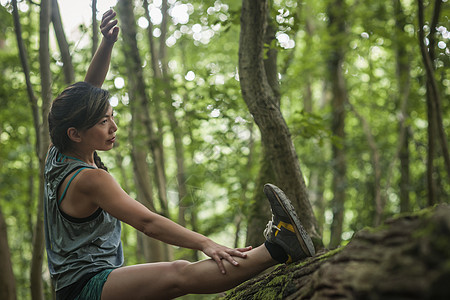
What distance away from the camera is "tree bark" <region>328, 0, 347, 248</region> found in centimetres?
686

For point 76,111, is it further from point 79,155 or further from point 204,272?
point 204,272

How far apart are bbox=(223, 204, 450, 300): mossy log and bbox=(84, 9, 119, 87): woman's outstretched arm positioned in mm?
2175

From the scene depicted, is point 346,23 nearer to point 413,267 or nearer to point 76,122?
point 76,122

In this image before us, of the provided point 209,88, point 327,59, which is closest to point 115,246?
point 209,88

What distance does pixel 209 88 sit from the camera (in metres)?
4.46

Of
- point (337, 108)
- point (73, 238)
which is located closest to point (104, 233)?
point (73, 238)

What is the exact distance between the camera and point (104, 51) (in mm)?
3150

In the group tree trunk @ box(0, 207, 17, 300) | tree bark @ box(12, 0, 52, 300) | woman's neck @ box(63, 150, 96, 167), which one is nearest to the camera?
woman's neck @ box(63, 150, 96, 167)

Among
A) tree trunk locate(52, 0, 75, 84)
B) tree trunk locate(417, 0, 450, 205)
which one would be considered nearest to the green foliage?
tree trunk locate(52, 0, 75, 84)

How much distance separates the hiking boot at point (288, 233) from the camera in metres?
2.36

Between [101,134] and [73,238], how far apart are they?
0.64 metres

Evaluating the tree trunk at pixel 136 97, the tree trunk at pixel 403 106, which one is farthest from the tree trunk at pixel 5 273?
the tree trunk at pixel 403 106

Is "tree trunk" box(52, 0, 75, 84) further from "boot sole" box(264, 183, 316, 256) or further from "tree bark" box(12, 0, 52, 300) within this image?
"boot sole" box(264, 183, 316, 256)

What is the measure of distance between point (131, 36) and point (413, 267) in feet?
14.3
